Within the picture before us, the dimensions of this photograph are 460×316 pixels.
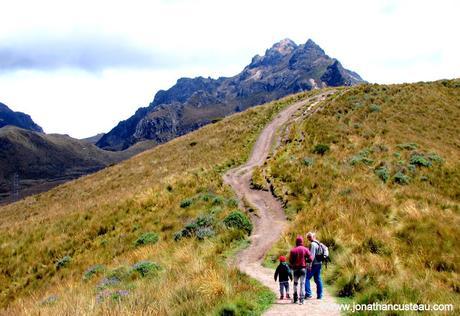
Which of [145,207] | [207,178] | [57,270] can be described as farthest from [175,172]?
[57,270]

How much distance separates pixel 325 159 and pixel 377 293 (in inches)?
747

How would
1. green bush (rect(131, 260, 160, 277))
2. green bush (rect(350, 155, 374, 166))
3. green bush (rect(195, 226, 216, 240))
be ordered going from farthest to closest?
green bush (rect(350, 155, 374, 166)) → green bush (rect(195, 226, 216, 240)) → green bush (rect(131, 260, 160, 277))

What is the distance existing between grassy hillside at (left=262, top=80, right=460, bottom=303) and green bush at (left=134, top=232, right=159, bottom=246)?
22.1ft

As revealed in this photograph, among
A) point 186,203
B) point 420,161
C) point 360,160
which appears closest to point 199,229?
point 186,203

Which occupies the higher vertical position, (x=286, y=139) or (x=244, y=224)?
(x=286, y=139)

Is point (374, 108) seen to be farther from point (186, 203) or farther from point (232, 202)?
point (186, 203)

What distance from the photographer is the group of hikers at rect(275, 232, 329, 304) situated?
10.1m

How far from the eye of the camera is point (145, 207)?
24625 mm

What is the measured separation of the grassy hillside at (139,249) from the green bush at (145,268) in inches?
→ 1.4

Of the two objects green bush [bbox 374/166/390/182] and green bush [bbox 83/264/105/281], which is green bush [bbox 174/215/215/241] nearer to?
green bush [bbox 83/264/105/281]

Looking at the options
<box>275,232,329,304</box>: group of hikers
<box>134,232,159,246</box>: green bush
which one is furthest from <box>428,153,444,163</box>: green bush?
<box>134,232,159,246</box>: green bush

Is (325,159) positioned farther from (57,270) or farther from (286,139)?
(57,270)

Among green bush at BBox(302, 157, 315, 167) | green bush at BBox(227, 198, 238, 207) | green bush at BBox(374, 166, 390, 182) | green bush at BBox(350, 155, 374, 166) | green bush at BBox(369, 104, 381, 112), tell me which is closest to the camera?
green bush at BBox(227, 198, 238, 207)

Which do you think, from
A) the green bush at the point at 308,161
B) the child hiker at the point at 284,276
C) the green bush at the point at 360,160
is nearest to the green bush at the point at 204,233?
the child hiker at the point at 284,276
